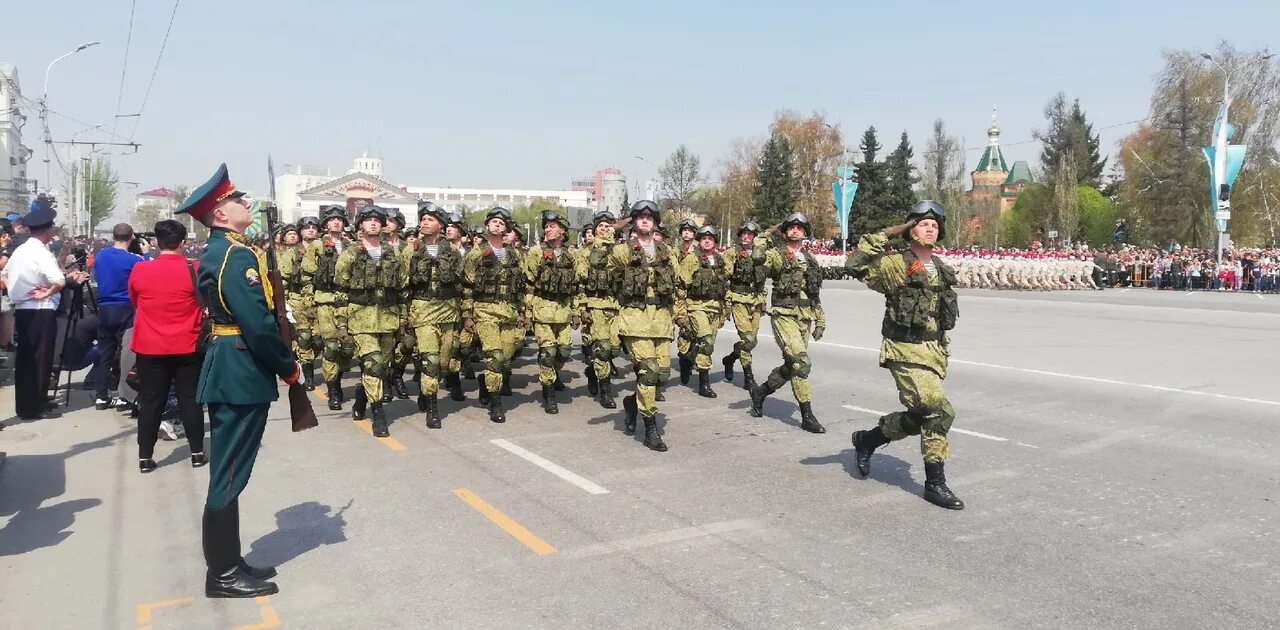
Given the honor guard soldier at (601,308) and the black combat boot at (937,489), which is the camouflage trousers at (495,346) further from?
the black combat boot at (937,489)

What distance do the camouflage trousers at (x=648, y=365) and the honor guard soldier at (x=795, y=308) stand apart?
3.96 ft

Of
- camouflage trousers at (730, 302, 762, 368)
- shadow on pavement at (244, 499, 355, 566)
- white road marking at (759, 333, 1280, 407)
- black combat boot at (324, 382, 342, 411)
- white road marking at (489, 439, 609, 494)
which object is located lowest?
shadow on pavement at (244, 499, 355, 566)

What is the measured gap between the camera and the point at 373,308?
884cm

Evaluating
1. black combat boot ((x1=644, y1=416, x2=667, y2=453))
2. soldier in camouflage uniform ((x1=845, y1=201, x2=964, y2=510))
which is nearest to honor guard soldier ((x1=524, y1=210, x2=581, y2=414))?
black combat boot ((x1=644, y1=416, x2=667, y2=453))

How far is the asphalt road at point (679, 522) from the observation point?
4.52m

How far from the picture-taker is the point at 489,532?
564cm

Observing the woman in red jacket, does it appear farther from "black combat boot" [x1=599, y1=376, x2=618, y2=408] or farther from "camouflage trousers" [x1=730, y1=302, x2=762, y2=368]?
"camouflage trousers" [x1=730, y1=302, x2=762, y2=368]

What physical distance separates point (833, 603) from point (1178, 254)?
129 feet

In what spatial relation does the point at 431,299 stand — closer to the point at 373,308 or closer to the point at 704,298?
the point at 373,308

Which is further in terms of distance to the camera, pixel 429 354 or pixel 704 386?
pixel 704 386

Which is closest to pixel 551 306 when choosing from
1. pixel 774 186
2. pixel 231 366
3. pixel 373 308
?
pixel 373 308

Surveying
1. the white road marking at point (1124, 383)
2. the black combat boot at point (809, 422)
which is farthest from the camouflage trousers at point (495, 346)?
the white road marking at point (1124, 383)

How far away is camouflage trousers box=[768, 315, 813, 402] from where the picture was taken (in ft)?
28.3

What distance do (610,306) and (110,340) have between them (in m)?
5.21
